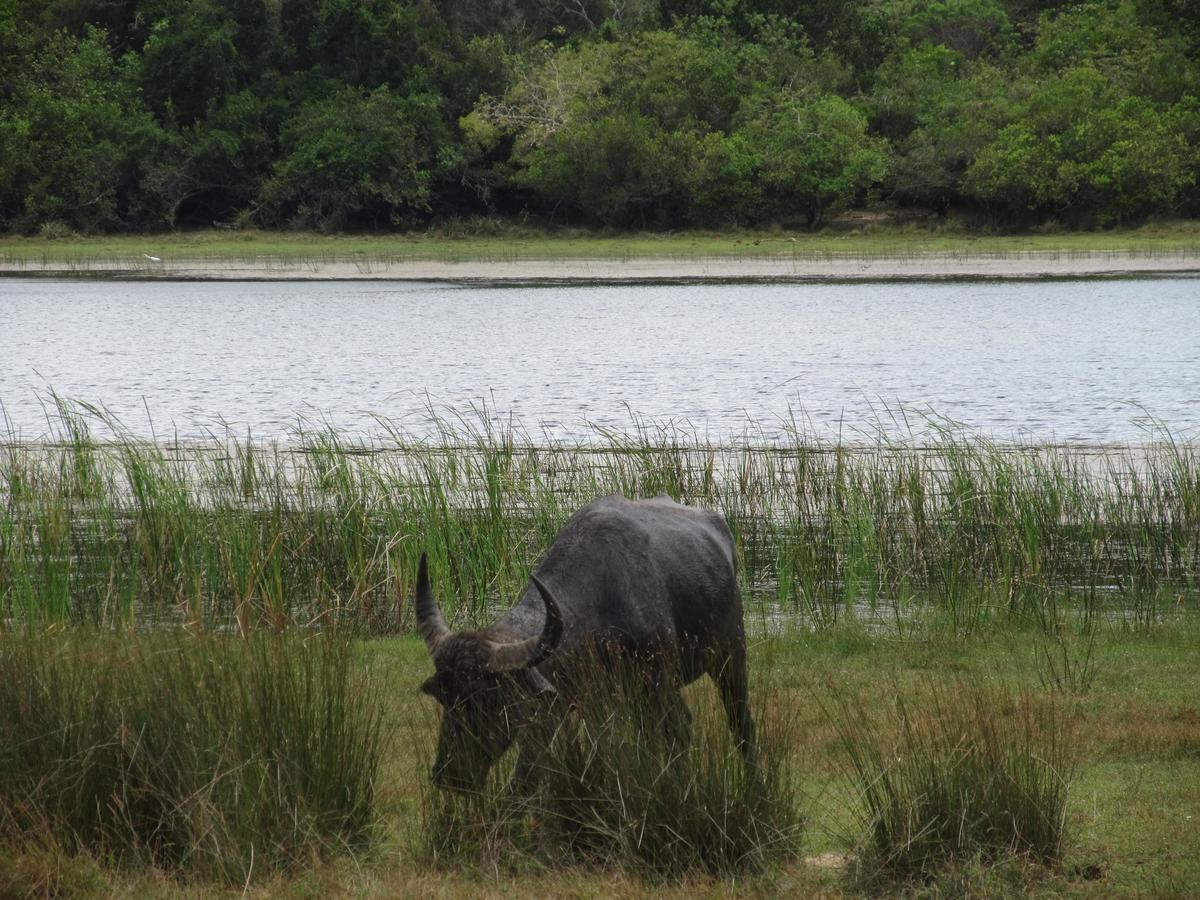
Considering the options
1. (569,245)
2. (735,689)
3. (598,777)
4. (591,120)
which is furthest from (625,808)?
(591,120)

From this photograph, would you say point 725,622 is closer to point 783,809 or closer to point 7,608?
point 783,809

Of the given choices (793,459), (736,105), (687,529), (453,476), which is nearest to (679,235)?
(736,105)

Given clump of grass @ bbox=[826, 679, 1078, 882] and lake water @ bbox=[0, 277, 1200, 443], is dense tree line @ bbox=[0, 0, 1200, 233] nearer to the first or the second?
lake water @ bbox=[0, 277, 1200, 443]

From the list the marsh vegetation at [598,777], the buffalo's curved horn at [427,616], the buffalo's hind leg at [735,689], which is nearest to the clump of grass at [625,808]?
the marsh vegetation at [598,777]

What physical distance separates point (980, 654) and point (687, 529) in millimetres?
3390

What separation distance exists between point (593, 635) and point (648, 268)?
1664 inches

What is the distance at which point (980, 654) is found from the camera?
27.9 feet

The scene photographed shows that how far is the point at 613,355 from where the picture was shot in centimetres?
2988

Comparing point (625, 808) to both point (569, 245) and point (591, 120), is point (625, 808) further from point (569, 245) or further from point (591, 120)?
point (591, 120)

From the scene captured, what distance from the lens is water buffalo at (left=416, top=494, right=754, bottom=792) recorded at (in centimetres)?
465

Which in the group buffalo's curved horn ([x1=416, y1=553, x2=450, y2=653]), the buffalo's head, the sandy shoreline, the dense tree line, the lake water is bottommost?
the lake water

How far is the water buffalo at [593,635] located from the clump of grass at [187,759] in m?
0.45

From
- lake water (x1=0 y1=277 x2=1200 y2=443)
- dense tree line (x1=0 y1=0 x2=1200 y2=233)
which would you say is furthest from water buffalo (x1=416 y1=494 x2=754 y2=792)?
dense tree line (x1=0 y1=0 x2=1200 y2=233)

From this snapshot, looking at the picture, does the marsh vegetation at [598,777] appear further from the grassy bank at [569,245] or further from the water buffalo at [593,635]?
the grassy bank at [569,245]
